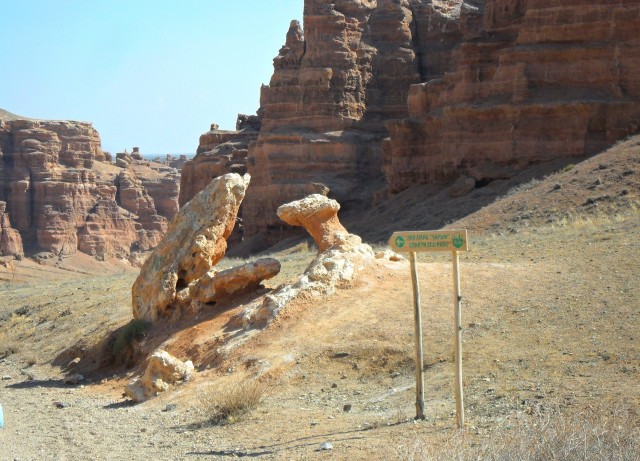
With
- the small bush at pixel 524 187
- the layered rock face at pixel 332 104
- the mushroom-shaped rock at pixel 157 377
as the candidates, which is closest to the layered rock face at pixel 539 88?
the small bush at pixel 524 187

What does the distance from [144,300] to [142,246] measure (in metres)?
86.3

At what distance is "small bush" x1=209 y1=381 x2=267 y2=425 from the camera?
11195mm

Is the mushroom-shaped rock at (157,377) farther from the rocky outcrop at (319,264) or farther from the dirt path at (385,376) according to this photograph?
the rocky outcrop at (319,264)

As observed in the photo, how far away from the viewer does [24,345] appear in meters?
20.6

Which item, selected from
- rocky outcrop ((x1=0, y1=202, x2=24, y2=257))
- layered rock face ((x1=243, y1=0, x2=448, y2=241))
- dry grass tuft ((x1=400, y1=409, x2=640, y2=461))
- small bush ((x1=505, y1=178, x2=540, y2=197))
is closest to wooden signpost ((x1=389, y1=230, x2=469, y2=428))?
dry grass tuft ((x1=400, y1=409, x2=640, y2=461))

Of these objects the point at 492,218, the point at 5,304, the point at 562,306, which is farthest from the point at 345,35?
the point at 562,306

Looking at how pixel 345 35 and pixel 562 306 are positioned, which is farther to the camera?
pixel 345 35

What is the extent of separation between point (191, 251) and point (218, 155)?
138 ft

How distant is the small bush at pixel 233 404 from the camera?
11195 millimetres

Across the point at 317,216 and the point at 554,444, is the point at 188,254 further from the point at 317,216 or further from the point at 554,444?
the point at 554,444

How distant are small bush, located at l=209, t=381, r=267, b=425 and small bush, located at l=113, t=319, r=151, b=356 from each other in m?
5.41

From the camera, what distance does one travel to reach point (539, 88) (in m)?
35.0

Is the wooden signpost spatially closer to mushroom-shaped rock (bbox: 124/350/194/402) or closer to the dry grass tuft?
the dry grass tuft

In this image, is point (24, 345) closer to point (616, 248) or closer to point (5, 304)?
point (5, 304)
